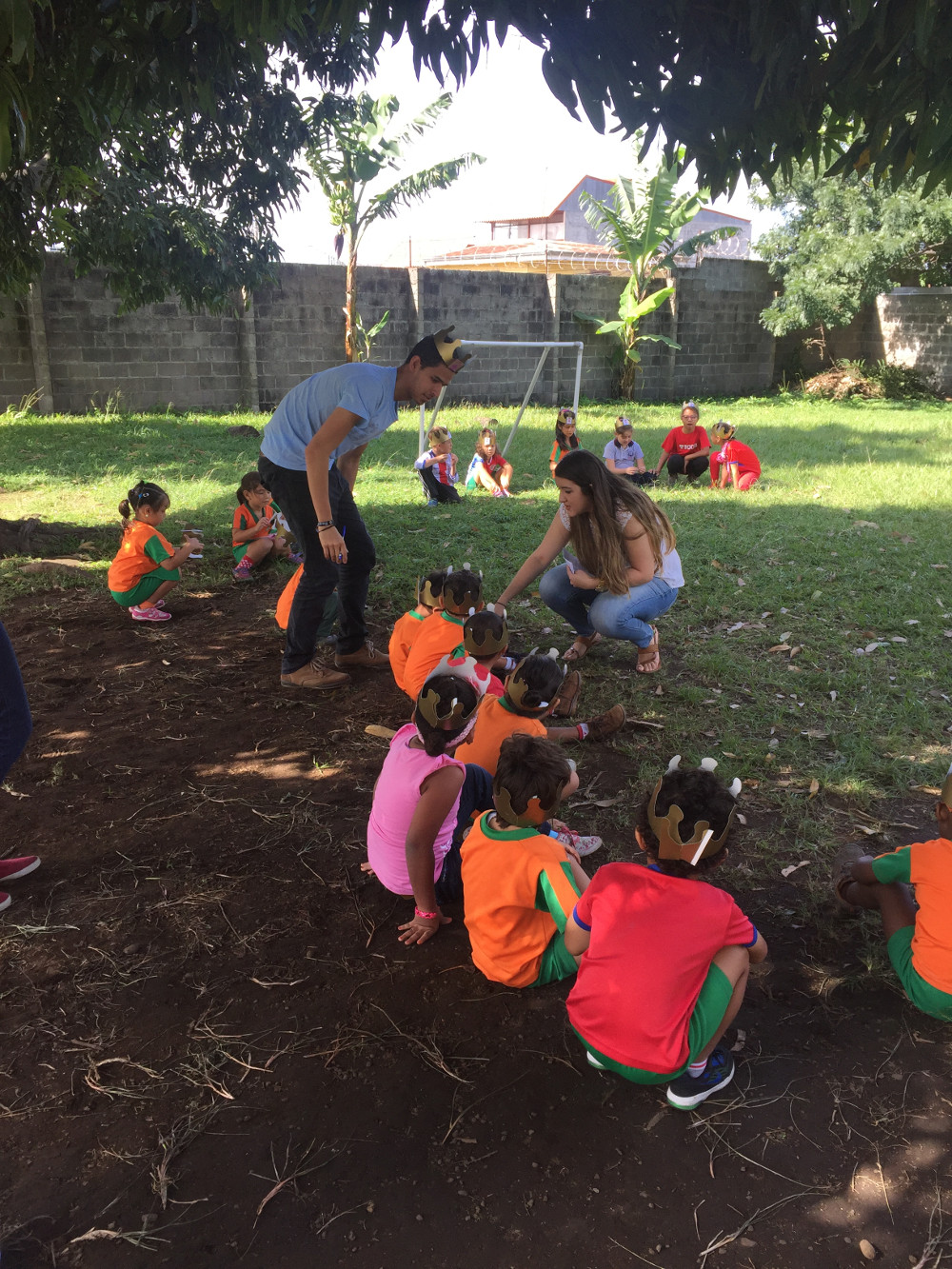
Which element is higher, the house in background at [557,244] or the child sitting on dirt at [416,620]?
the house in background at [557,244]

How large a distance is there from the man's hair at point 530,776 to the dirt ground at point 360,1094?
680 mm

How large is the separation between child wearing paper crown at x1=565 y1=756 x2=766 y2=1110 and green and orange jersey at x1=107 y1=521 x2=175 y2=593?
14.8 ft

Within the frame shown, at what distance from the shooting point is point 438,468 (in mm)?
9602

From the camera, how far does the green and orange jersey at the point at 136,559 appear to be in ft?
19.8

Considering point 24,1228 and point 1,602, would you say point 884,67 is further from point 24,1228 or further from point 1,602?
point 1,602

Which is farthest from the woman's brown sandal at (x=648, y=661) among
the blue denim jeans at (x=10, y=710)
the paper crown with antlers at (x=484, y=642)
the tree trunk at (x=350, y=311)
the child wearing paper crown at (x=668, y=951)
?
the tree trunk at (x=350, y=311)

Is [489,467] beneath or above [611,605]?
above

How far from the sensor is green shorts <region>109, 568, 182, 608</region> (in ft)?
20.0

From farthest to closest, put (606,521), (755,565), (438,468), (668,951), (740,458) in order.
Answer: (740,458), (438,468), (755,565), (606,521), (668,951)

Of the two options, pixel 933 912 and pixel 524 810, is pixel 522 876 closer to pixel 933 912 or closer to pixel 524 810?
pixel 524 810

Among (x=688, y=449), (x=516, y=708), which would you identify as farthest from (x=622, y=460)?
(x=516, y=708)

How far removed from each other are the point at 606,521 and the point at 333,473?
1420 mm

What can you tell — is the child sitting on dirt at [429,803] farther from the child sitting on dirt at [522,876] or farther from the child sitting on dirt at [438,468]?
the child sitting on dirt at [438,468]

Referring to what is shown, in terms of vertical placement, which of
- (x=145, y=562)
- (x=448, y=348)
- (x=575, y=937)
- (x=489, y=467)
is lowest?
(x=575, y=937)
